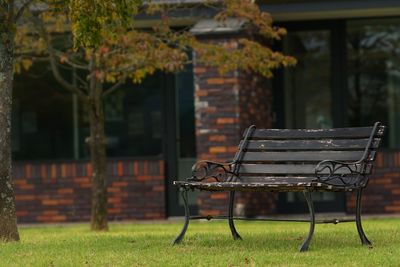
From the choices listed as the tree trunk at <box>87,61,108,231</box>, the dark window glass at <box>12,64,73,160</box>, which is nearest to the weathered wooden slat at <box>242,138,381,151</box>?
the tree trunk at <box>87,61,108,231</box>

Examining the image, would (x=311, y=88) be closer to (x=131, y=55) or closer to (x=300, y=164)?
(x=131, y=55)

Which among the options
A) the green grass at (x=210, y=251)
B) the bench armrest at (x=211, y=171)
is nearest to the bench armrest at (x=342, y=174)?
the green grass at (x=210, y=251)

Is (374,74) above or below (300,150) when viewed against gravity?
above

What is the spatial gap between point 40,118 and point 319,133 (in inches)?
329

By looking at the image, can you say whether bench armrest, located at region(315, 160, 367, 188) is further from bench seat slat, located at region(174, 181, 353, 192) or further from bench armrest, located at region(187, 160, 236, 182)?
bench armrest, located at region(187, 160, 236, 182)

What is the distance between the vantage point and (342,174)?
31.3 ft

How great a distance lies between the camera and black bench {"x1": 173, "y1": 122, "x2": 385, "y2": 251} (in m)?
9.38

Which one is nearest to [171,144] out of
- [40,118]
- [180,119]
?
[180,119]

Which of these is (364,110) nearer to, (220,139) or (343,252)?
(220,139)

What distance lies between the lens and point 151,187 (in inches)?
675

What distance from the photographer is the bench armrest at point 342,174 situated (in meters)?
9.42

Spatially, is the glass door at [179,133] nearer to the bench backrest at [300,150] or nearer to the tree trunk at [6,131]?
the bench backrest at [300,150]

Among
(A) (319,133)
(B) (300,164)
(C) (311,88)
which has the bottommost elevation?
(B) (300,164)

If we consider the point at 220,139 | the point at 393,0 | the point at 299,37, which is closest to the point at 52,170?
the point at 220,139
